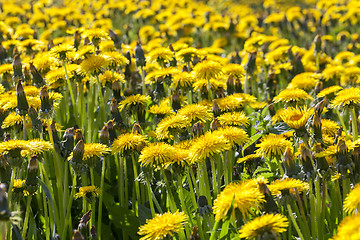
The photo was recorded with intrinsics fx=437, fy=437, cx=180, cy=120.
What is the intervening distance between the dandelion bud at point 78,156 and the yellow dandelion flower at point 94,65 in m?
0.96

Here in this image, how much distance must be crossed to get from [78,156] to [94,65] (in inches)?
41.0

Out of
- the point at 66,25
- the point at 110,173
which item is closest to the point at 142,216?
the point at 110,173

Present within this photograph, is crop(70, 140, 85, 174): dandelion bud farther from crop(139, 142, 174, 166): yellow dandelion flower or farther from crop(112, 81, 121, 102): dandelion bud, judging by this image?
Result: crop(112, 81, 121, 102): dandelion bud

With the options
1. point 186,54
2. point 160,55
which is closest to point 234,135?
point 160,55

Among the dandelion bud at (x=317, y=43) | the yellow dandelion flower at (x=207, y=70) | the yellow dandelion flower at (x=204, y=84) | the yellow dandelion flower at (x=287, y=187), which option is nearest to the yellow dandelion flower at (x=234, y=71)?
the yellow dandelion flower at (x=204, y=84)

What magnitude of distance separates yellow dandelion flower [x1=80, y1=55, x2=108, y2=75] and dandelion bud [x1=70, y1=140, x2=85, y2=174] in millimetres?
956

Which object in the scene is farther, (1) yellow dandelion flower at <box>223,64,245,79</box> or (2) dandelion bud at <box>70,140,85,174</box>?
(1) yellow dandelion flower at <box>223,64,245,79</box>

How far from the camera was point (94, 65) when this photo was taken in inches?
136

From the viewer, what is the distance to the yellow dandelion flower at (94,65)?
11.3ft

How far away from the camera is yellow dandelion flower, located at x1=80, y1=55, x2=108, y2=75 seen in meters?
3.43

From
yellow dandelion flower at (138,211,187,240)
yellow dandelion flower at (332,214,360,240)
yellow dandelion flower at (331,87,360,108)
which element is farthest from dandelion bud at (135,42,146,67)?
yellow dandelion flower at (332,214,360,240)

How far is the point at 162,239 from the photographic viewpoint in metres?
Answer: 2.05

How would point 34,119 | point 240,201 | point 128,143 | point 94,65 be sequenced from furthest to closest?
point 94,65 → point 34,119 → point 128,143 → point 240,201

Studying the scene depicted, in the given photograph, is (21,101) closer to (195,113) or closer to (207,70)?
(195,113)
